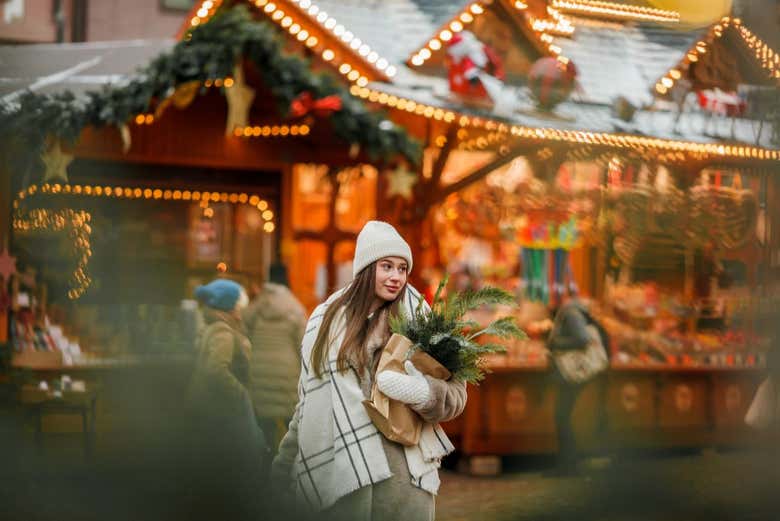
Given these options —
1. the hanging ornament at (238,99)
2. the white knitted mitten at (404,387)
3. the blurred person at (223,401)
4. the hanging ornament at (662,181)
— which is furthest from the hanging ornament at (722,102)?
the white knitted mitten at (404,387)

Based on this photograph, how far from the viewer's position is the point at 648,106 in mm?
13023

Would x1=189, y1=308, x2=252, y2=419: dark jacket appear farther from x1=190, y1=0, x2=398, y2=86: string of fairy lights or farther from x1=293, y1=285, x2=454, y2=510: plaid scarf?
x1=190, y1=0, x2=398, y2=86: string of fairy lights

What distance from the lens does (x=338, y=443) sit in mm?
4910

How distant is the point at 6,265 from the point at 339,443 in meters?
6.84

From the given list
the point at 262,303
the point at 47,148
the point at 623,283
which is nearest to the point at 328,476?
the point at 262,303

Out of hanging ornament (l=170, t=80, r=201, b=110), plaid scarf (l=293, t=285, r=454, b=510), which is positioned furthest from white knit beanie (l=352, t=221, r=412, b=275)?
hanging ornament (l=170, t=80, r=201, b=110)

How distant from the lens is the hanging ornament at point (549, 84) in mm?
11938

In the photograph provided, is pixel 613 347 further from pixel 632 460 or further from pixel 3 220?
pixel 3 220

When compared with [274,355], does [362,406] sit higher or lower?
higher

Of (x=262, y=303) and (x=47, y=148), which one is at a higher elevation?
(x=47, y=148)

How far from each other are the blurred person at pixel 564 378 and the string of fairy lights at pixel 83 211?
284 centimetres

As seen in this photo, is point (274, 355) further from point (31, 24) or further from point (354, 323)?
point (31, 24)

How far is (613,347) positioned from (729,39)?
137 inches

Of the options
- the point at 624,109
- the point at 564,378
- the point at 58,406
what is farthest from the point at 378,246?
the point at 624,109
